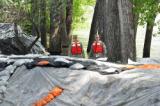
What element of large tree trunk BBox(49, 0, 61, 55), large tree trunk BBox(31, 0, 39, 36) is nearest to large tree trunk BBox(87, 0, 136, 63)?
large tree trunk BBox(31, 0, 39, 36)

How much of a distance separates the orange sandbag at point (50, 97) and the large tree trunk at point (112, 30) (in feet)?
13.3

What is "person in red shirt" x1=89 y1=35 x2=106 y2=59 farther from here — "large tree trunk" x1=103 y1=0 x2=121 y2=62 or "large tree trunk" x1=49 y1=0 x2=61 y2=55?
"large tree trunk" x1=49 y1=0 x2=61 y2=55

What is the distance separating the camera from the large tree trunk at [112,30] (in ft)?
46.1

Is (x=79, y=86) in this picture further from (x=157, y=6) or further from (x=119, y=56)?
(x=157, y=6)

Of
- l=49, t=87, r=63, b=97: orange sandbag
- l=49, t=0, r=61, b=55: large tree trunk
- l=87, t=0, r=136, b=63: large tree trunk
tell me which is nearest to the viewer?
l=49, t=87, r=63, b=97: orange sandbag

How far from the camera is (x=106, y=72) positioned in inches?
425

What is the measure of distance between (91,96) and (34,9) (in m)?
13.2

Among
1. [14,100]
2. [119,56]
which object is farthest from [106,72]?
[119,56]

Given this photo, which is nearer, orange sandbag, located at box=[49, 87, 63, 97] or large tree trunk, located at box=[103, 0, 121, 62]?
orange sandbag, located at box=[49, 87, 63, 97]

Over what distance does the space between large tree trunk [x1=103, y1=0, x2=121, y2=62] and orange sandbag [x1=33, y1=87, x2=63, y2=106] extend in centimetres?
407

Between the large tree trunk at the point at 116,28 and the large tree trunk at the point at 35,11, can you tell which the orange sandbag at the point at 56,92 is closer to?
the large tree trunk at the point at 116,28

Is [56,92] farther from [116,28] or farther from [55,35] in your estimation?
[55,35]

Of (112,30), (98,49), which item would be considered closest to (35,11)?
(98,49)

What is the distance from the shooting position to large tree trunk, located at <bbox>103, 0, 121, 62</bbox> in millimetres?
14055
